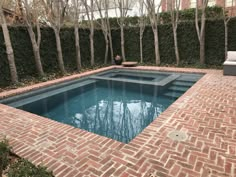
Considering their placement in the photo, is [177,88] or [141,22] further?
[141,22]

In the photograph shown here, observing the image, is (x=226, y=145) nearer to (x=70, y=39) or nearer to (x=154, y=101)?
(x=154, y=101)

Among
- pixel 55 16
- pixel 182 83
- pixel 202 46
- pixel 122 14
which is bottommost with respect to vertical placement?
pixel 182 83

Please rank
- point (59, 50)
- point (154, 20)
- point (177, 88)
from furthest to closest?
point (154, 20)
point (59, 50)
point (177, 88)

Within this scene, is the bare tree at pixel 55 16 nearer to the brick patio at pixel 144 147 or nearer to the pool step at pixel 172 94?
the pool step at pixel 172 94

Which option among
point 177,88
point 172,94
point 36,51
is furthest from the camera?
point 36,51

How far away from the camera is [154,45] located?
12.3 metres

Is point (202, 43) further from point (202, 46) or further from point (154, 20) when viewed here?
point (154, 20)

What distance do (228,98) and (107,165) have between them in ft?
13.2

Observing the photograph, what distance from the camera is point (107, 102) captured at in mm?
6633

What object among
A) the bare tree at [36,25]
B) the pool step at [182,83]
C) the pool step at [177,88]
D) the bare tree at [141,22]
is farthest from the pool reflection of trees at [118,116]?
the bare tree at [141,22]

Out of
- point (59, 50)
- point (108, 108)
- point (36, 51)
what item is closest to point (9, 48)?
point (36, 51)

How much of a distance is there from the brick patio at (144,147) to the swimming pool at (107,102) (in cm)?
86

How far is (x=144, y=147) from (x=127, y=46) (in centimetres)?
1122

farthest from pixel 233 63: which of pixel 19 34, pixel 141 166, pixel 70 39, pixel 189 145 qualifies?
pixel 19 34
